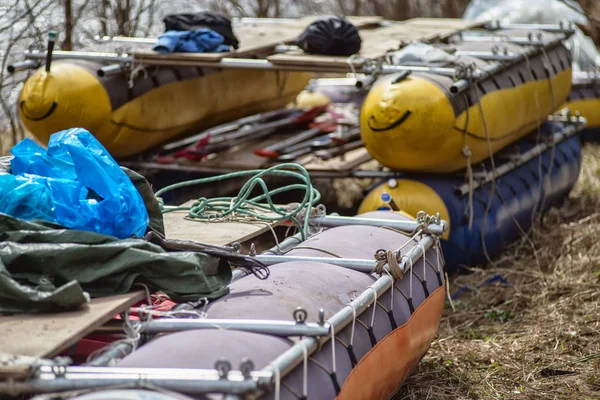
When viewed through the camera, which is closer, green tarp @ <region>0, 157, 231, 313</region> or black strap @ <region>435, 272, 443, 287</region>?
green tarp @ <region>0, 157, 231, 313</region>

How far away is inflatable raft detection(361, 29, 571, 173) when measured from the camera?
567cm

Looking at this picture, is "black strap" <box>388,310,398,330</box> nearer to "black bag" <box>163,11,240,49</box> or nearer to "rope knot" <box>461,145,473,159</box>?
"rope knot" <box>461,145,473,159</box>

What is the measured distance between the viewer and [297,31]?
7734mm

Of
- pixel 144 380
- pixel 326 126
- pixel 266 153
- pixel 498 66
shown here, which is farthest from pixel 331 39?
pixel 144 380

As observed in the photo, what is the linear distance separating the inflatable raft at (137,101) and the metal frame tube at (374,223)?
2.44m

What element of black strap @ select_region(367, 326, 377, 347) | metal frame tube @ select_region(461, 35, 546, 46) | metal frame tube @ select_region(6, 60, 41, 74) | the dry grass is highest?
metal frame tube @ select_region(6, 60, 41, 74)

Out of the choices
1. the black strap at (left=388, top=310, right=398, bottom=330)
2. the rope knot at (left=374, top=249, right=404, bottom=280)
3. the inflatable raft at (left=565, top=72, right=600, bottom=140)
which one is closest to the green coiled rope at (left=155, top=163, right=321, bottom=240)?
the rope knot at (left=374, top=249, right=404, bottom=280)

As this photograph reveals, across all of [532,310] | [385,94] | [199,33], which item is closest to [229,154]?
[199,33]

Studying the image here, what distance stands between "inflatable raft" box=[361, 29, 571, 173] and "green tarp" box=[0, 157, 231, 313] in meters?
2.71

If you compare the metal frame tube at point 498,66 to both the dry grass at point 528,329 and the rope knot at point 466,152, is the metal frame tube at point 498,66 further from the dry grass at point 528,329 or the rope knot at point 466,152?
the dry grass at point 528,329

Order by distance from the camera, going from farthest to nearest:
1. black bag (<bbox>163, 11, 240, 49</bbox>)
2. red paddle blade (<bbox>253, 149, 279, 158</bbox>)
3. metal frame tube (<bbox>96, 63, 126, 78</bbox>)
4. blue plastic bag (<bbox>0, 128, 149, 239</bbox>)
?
1. red paddle blade (<bbox>253, 149, 279, 158</bbox>)
2. black bag (<bbox>163, 11, 240, 49</bbox>)
3. metal frame tube (<bbox>96, 63, 126, 78</bbox>)
4. blue plastic bag (<bbox>0, 128, 149, 239</bbox>)

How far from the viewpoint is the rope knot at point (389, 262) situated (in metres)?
3.60

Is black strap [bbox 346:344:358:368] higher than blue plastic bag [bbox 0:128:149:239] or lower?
lower

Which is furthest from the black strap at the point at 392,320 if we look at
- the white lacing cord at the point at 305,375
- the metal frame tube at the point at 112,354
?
the metal frame tube at the point at 112,354
